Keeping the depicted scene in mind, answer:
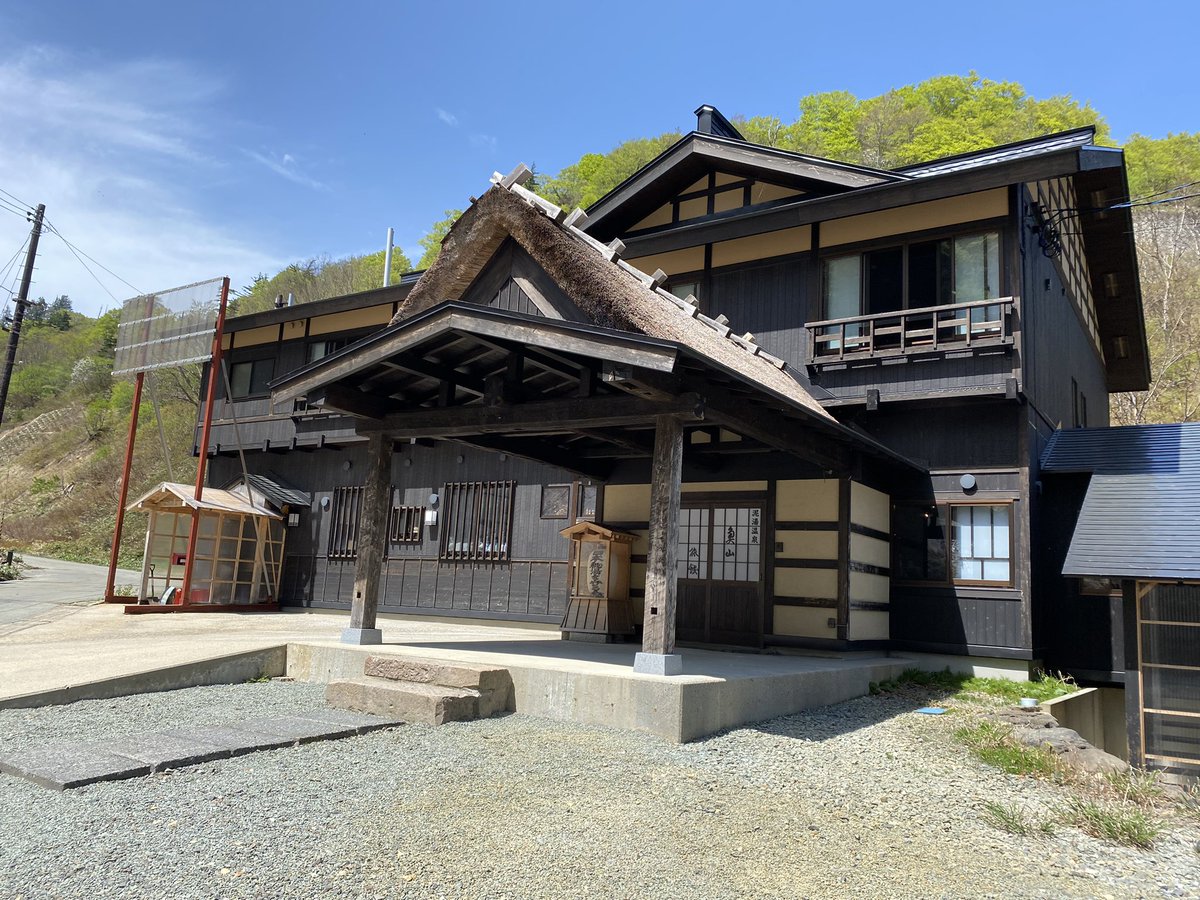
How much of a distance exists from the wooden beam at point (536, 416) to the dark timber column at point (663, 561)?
0.18 metres

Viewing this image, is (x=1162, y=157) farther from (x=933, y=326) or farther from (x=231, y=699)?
(x=231, y=699)

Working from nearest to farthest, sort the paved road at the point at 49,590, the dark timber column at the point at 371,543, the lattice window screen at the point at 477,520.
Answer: the dark timber column at the point at 371,543
the paved road at the point at 49,590
the lattice window screen at the point at 477,520

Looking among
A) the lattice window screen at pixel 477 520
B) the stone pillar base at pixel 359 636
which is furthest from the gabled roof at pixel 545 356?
the lattice window screen at pixel 477 520

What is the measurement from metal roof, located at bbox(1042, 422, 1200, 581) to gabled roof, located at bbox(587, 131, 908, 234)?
4.17 metres

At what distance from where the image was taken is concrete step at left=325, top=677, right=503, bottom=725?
633cm

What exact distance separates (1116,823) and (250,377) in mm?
17492

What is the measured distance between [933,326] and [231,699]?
8.54m

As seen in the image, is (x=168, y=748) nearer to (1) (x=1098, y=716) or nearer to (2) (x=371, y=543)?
(2) (x=371, y=543)

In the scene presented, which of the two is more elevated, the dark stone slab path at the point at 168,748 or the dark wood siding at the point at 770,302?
the dark wood siding at the point at 770,302

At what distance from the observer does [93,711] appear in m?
6.57

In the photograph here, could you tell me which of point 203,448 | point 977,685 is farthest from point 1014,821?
point 203,448

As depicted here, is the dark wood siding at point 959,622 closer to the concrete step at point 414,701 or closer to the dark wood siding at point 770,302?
the dark wood siding at point 770,302

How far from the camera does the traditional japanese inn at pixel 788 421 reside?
734cm

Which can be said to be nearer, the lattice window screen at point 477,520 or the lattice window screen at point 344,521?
the lattice window screen at point 477,520
